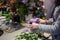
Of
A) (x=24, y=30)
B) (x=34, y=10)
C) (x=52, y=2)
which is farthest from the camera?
(x=34, y=10)

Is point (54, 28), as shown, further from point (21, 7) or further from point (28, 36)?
point (21, 7)

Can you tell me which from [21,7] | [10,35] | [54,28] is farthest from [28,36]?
[54,28]

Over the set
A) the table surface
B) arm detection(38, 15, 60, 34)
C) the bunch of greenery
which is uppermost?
arm detection(38, 15, 60, 34)

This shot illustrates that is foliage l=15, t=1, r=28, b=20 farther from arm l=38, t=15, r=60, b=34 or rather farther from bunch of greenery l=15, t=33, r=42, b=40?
arm l=38, t=15, r=60, b=34

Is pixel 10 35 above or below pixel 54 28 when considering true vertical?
below

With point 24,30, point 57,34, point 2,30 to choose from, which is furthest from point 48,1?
point 2,30

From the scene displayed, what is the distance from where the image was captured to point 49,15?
0.88 metres

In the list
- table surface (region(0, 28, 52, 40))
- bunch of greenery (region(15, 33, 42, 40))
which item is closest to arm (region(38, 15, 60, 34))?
bunch of greenery (region(15, 33, 42, 40))

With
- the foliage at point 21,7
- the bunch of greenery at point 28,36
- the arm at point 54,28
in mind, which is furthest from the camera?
the foliage at point 21,7

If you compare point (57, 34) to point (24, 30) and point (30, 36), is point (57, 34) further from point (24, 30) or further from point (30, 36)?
point (24, 30)

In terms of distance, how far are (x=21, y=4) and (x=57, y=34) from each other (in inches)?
25.6

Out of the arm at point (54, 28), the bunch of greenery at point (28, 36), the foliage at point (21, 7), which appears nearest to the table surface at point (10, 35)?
the bunch of greenery at point (28, 36)

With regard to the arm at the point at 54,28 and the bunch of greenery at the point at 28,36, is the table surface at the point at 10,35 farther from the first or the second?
the arm at the point at 54,28

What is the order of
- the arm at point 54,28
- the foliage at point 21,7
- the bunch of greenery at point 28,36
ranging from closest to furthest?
the arm at point 54,28 < the bunch of greenery at point 28,36 < the foliage at point 21,7
